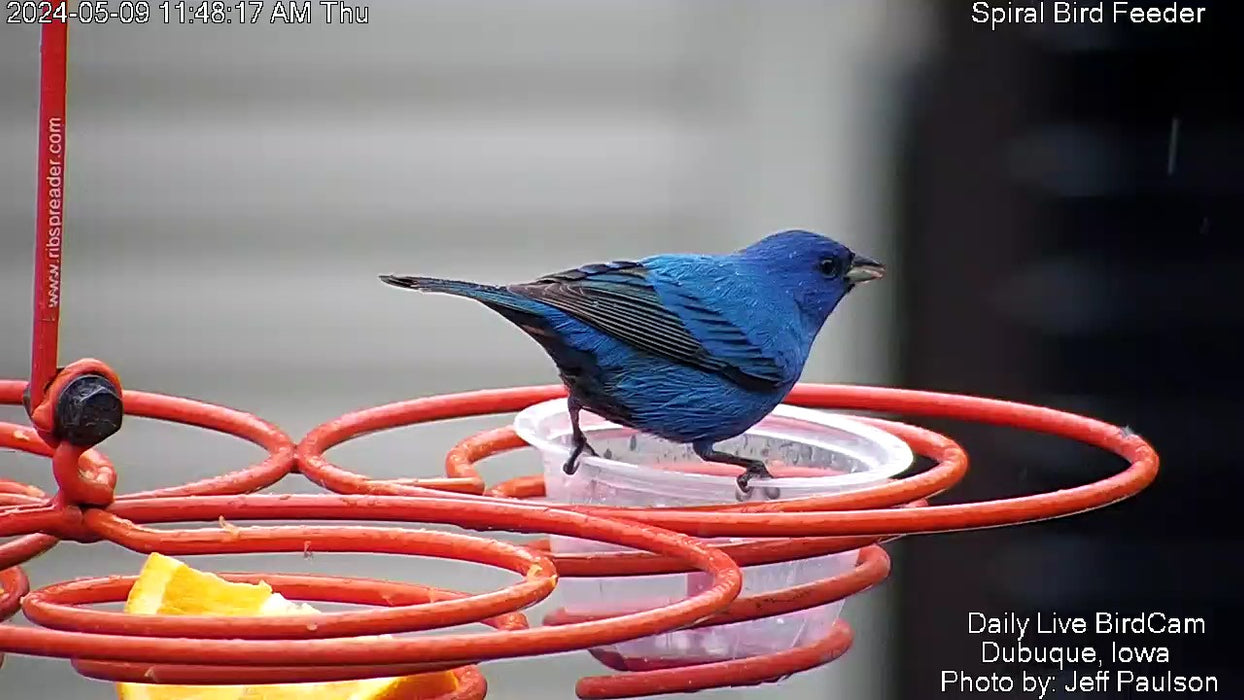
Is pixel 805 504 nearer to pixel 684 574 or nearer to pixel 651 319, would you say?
pixel 684 574

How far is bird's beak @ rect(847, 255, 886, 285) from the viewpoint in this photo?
2926 millimetres

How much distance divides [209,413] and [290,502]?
58 cm

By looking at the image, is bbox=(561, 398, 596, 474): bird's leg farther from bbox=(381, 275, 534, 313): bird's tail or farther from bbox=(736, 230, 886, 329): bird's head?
bbox=(736, 230, 886, 329): bird's head

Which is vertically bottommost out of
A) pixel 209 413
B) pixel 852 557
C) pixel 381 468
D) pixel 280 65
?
pixel 381 468

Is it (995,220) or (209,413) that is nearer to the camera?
(209,413)

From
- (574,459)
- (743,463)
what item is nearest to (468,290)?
(574,459)

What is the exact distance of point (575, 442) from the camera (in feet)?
8.48

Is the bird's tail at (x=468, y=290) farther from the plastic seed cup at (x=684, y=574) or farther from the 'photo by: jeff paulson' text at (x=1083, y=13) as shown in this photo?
the 'photo by: jeff paulson' text at (x=1083, y=13)

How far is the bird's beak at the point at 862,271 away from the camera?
293cm

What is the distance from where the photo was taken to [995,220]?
5.37 metres

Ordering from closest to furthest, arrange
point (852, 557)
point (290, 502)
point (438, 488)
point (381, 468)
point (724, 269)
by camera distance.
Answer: point (290, 502) → point (438, 488) → point (852, 557) → point (724, 269) → point (381, 468)

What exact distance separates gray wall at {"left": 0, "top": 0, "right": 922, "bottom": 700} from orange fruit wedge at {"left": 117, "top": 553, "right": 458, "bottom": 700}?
9.85ft

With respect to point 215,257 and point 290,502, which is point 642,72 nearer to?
point 215,257

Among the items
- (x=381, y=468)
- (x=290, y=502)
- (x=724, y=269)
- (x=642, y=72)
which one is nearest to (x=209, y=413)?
(x=290, y=502)
